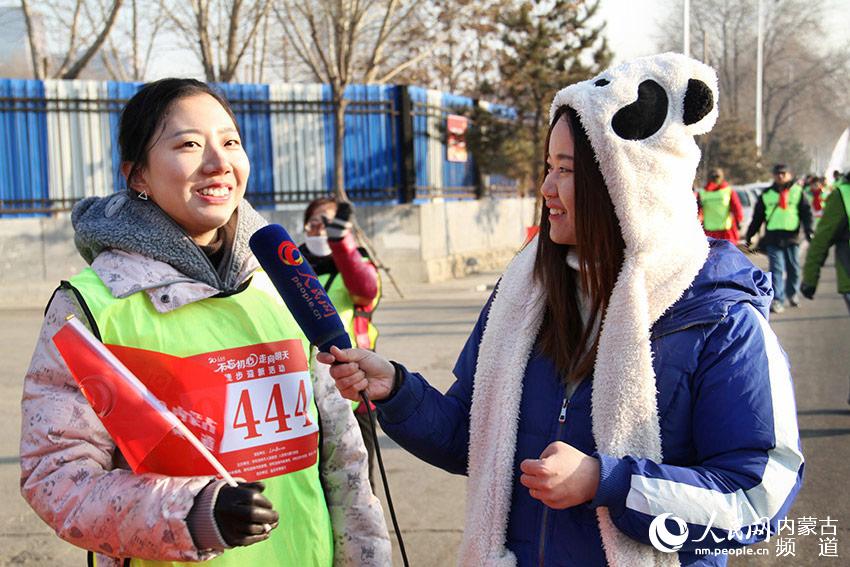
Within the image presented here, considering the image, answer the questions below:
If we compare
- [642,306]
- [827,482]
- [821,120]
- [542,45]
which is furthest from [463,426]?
[821,120]

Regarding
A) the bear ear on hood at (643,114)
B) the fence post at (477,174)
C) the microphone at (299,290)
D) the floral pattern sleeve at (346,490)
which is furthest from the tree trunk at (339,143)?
the bear ear on hood at (643,114)

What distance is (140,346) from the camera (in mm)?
1965

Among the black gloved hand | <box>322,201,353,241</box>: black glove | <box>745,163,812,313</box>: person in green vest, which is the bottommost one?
<box>745,163,812,313</box>: person in green vest

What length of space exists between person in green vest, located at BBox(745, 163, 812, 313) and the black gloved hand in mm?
11092

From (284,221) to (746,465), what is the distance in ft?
41.8

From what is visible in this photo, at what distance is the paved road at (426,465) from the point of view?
4508 mm

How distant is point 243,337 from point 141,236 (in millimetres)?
336

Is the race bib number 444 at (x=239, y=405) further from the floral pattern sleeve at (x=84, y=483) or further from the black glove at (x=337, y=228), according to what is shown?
the black glove at (x=337, y=228)

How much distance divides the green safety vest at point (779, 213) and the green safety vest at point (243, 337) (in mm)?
11139

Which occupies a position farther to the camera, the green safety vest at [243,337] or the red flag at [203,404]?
the green safety vest at [243,337]

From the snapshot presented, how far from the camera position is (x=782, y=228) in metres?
12.2

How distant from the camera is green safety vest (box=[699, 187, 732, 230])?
44.5 feet

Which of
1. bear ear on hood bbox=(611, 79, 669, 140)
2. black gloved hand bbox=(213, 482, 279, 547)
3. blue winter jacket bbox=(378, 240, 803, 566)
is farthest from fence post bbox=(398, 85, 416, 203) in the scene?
black gloved hand bbox=(213, 482, 279, 547)

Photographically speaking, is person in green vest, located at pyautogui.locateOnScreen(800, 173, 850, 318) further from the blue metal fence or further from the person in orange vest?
the blue metal fence
